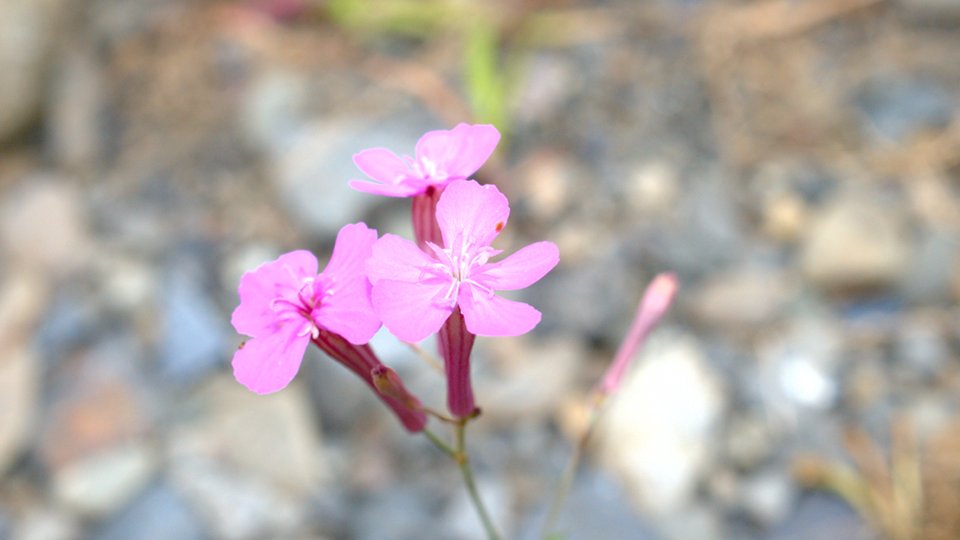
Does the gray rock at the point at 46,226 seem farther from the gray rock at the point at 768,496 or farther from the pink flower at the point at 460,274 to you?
the pink flower at the point at 460,274

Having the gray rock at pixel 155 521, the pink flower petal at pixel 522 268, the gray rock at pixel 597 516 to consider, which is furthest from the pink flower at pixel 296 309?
the gray rock at pixel 155 521

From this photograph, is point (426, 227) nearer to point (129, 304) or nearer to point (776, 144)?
point (129, 304)

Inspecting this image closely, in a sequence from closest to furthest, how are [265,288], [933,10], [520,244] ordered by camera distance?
[265,288]
[520,244]
[933,10]

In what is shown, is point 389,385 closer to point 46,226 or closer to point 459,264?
point 459,264

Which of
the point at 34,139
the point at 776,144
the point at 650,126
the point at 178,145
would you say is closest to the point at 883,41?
the point at 776,144

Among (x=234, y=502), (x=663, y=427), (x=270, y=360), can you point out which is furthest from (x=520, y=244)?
(x=270, y=360)

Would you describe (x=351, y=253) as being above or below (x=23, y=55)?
below
